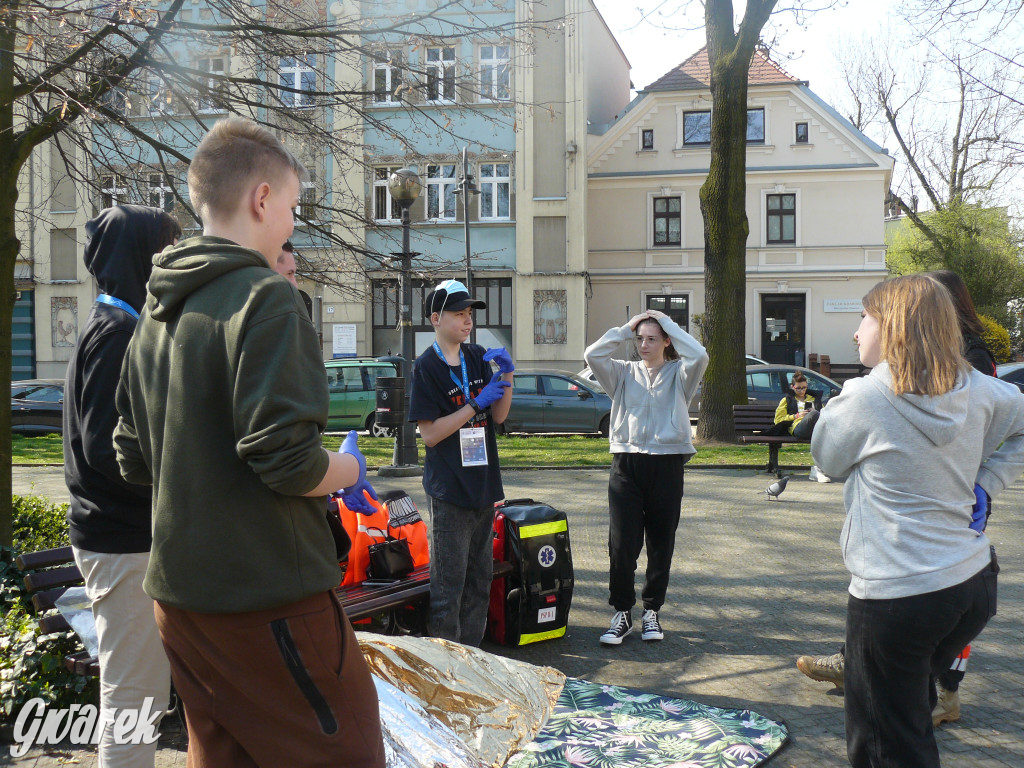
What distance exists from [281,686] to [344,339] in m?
27.4

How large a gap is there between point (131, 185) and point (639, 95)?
1106 inches

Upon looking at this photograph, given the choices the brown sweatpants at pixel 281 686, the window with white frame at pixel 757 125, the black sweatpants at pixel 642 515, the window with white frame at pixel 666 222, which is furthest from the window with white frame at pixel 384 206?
the brown sweatpants at pixel 281 686

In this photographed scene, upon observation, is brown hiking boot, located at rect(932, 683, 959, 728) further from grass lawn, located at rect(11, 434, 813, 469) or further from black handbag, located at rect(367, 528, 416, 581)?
grass lawn, located at rect(11, 434, 813, 469)

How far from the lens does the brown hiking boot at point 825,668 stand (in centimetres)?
426

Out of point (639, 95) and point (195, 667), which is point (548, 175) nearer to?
point (639, 95)

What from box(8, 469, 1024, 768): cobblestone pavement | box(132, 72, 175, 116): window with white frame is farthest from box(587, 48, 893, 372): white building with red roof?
box(132, 72, 175, 116): window with white frame

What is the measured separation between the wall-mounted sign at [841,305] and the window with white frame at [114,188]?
2842cm

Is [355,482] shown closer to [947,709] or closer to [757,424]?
[947,709]

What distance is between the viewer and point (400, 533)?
499 centimetres

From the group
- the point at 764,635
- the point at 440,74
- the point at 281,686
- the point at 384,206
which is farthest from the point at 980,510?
the point at 384,206

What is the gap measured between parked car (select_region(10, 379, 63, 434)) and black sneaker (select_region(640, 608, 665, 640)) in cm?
1743

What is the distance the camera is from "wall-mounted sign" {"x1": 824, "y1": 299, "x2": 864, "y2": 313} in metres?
31.2

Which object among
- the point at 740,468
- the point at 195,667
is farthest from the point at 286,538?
the point at 740,468

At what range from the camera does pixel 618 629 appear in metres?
5.02
